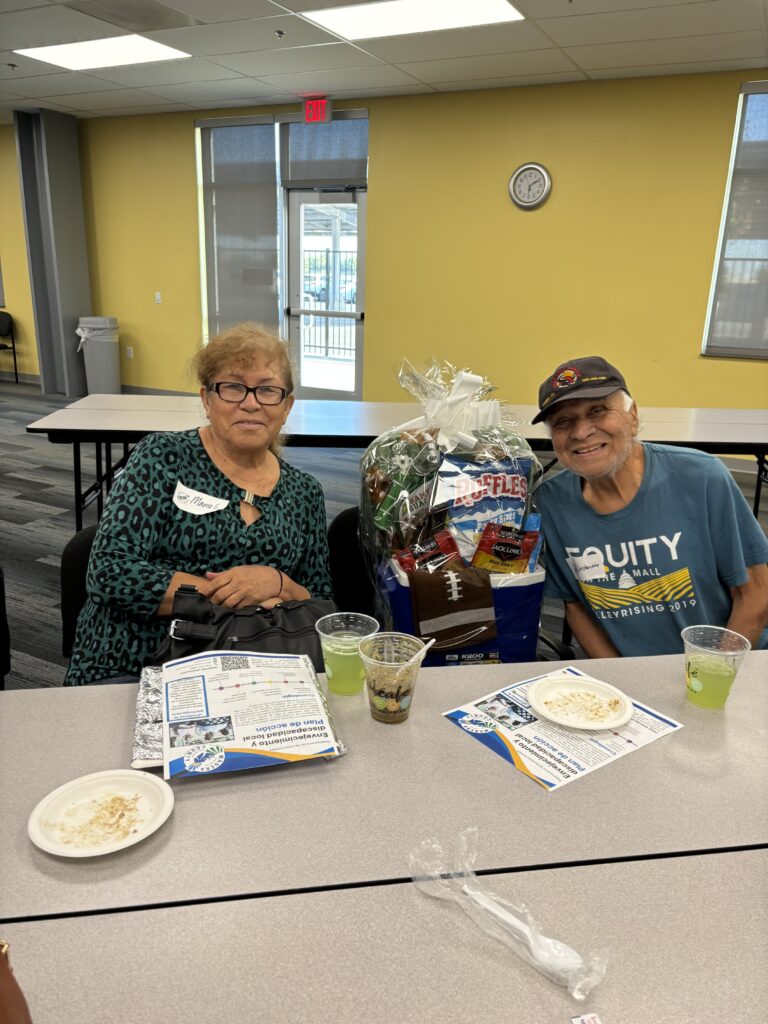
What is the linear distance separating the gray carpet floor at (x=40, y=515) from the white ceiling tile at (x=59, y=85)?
298cm

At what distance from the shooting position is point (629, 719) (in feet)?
3.67

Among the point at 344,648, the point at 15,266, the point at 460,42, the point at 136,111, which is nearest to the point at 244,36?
the point at 460,42

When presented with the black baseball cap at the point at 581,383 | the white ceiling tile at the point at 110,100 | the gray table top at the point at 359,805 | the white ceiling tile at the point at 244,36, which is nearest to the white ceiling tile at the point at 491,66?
the white ceiling tile at the point at 244,36

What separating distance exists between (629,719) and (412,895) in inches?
18.9

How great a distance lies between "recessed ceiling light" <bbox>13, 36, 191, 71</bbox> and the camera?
202 inches

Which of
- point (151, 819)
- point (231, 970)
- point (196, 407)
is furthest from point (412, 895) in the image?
point (196, 407)

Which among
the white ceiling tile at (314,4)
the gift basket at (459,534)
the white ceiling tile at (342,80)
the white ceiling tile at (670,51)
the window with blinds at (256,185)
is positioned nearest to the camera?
the gift basket at (459,534)

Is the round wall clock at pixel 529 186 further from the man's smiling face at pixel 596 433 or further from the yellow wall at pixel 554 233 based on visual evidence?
the man's smiling face at pixel 596 433

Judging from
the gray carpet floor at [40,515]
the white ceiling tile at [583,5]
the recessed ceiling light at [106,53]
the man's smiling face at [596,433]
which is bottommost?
the gray carpet floor at [40,515]

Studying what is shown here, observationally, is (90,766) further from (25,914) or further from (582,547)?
(582,547)

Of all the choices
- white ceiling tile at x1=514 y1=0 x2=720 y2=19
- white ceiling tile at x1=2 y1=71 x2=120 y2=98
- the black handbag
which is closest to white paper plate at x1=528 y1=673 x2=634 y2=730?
the black handbag

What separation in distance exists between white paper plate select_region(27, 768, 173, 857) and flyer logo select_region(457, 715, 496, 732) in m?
0.44

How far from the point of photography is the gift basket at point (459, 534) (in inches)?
56.1

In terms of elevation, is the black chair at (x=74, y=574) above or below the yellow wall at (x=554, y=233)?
below
